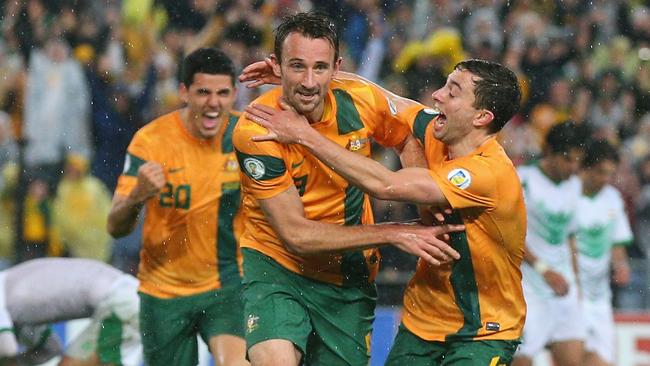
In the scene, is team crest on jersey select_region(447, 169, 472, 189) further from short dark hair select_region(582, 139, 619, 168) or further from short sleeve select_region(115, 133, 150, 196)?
short dark hair select_region(582, 139, 619, 168)

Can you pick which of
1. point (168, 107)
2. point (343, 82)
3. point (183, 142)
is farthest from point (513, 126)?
point (343, 82)

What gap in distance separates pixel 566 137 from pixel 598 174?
26.2 inches

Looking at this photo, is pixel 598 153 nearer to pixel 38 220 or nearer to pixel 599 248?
pixel 599 248

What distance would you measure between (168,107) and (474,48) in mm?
3134

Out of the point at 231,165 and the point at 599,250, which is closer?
the point at 231,165

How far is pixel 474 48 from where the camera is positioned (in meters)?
12.8

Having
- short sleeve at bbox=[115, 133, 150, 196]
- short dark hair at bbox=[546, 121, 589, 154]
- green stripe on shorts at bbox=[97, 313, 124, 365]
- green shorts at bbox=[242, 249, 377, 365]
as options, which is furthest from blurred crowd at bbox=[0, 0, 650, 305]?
green shorts at bbox=[242, 249, 377, 365]

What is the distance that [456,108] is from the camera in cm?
599

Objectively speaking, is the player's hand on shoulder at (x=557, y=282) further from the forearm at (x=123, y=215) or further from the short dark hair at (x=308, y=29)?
the short dark hair at (x=308, y=29)

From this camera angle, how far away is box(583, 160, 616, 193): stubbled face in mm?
9805

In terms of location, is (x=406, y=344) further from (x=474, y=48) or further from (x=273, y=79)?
(x=474, y=48)

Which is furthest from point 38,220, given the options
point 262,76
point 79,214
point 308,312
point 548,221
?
point 308,312

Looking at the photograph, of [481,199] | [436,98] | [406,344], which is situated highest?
[436,98]

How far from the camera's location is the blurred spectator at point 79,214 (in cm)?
1140
